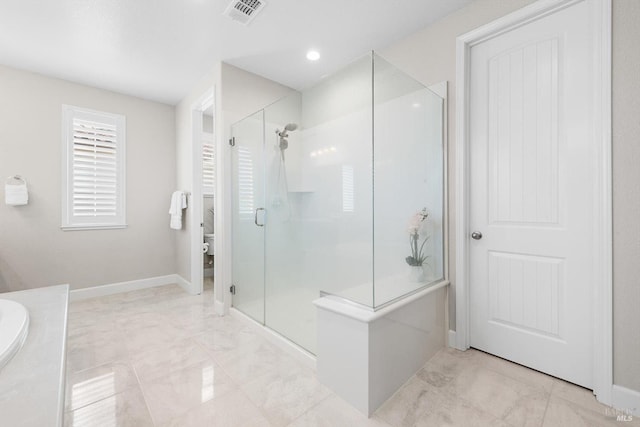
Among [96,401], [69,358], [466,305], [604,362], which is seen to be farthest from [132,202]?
[604,362]

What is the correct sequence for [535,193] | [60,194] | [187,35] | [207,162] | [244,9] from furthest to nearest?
[207,162] → [60,194] → [187,35] → [244,9] → [535,193]

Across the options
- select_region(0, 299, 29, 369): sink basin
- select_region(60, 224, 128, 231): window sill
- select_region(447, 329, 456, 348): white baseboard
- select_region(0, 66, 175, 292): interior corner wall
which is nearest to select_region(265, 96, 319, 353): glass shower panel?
select_region(447, 329, 456, 348): white baseboard

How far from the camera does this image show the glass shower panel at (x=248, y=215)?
256cm

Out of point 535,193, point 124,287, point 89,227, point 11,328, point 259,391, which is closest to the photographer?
point 11,328

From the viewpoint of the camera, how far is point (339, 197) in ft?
7.04

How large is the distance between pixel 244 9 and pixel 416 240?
2.11 metres

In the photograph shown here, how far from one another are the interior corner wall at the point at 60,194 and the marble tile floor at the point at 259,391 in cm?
132

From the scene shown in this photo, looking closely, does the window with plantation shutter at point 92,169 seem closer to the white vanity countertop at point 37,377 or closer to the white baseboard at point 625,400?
the white vanity countertop at point 37,377

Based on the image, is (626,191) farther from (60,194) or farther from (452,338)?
(60,194)

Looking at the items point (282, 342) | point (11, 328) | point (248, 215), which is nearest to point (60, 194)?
point (248, 215)

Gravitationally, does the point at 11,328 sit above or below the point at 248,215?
below

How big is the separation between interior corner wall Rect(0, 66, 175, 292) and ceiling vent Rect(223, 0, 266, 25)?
7.67 feet

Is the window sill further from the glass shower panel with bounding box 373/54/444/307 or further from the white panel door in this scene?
the white panel door

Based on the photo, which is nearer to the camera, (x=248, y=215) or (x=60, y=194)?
(x=248, y=215)
